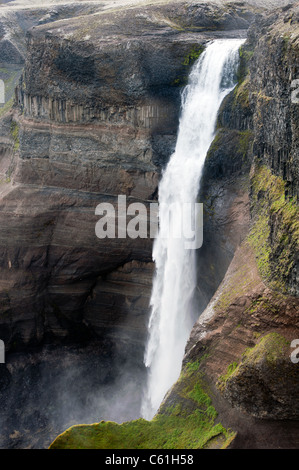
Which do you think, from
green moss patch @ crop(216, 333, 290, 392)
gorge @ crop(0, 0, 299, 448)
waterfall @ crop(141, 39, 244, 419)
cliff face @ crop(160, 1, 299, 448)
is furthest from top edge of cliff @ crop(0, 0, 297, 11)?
green moss patch @ crop(216, 333, 290, 392)

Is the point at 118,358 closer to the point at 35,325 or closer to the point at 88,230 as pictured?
the point at 35,325

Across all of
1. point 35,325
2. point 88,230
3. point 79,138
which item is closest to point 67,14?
point 79,138

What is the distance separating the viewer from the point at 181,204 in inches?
1158

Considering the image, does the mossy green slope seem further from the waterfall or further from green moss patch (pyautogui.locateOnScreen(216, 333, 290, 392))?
the waterfall

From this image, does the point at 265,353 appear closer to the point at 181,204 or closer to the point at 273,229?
the point at 273,229

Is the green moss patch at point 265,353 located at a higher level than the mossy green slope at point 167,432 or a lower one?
higher

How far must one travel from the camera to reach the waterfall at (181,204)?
28.2 m

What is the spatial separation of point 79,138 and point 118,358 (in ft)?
47.3

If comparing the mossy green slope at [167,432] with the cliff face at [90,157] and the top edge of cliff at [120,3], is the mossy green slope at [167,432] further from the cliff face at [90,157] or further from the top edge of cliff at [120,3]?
the top edge of cliff at [120,3]

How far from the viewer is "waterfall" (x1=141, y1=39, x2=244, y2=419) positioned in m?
28.2

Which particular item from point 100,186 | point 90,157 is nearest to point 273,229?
point 100,186

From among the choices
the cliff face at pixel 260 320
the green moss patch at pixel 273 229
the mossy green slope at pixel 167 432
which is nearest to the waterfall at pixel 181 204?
the cliff face at pixel 260 320

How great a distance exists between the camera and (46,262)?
1283 inches

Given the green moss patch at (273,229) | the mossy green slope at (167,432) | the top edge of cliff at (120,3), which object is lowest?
the mossy green slope at (167,432)
